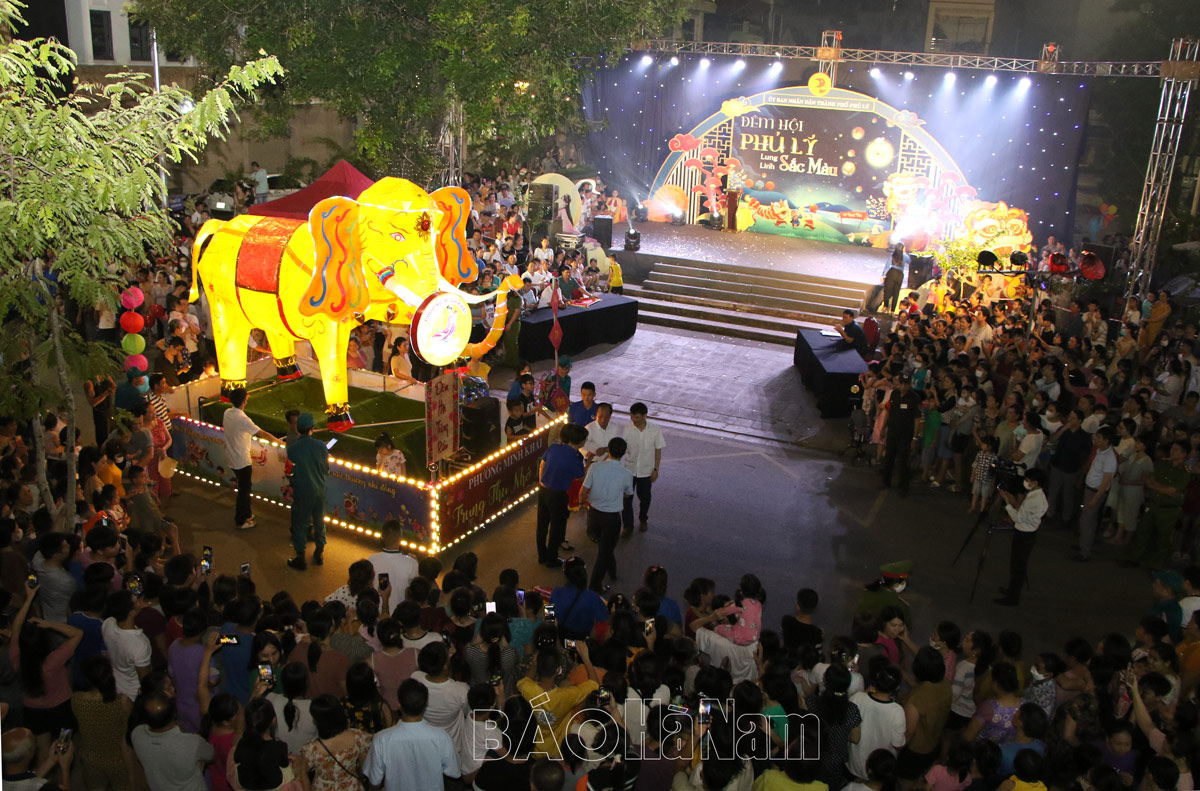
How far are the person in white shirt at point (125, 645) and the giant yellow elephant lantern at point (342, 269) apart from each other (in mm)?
4678

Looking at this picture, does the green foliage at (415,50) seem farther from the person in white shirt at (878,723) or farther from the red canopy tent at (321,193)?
the person in white shirt at (878,723)

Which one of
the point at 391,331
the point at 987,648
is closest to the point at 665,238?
the point at 391,331

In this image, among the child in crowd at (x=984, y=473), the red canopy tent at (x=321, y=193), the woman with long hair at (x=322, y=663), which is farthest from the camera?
the red canopy tent at (x=321, y=193)

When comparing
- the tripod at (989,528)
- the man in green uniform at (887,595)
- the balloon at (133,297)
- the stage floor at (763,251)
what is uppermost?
the balloon at (133,297)

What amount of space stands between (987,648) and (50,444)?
314 inches

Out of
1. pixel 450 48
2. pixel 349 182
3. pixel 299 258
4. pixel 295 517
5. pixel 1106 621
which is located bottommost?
pixel 1106 621

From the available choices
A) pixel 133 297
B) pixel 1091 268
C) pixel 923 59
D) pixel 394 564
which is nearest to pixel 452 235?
pixel 133 297

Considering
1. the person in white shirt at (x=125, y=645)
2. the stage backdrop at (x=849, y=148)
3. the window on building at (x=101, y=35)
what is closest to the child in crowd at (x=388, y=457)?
the person in white shirt at (x=125, y=645)

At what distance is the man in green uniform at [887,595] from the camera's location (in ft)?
21.6

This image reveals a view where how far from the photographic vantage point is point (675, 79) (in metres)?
26.4

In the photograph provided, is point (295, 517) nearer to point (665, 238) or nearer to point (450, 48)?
point (450, 48)

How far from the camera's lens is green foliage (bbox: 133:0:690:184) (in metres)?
16.5

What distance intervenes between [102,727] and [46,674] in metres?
0.56

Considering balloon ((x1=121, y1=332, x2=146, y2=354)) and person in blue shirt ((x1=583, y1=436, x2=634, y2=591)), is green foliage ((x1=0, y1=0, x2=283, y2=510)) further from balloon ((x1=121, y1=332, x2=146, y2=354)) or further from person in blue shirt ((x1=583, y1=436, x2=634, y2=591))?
person in blue shirt ((x1=583, y1=436, x2=634, y2=591))
